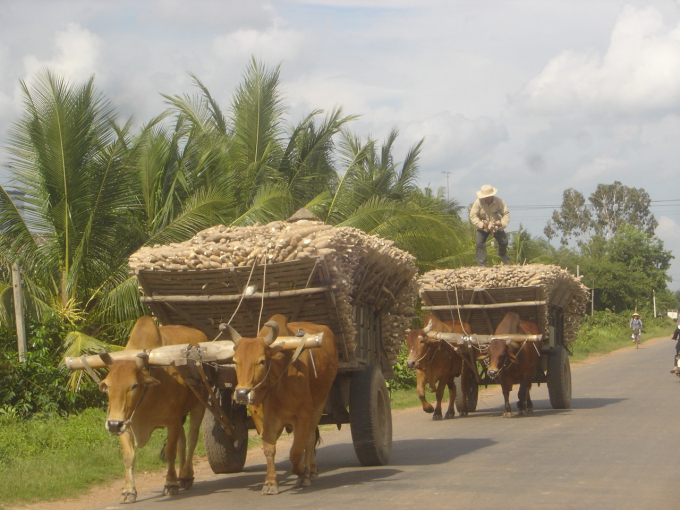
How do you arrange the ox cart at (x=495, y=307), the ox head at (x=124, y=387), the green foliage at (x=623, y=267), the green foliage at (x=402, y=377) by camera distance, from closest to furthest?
the ox head at (x=124, y=387) → the ox cart at (x=495, y=307) → the green foliage at (x=402, y=377) → the green foliage at (x=623, y=267)

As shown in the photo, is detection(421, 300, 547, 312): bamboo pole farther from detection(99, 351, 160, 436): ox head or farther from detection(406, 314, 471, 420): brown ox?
detection(99, 351, 160, 436): ox head

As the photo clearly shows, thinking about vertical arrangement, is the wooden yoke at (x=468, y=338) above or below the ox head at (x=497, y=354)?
above

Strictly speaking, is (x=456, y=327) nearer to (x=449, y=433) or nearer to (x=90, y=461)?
(x=449, y=433)

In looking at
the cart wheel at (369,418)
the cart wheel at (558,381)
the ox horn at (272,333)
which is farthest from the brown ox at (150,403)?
the cart wheel at (558,381)

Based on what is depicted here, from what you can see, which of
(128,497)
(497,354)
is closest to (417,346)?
(497,354)

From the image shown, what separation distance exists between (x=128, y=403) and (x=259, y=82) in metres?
12.8

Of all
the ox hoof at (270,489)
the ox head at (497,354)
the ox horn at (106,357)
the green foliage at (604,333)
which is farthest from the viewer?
the green foliage at (604,333)

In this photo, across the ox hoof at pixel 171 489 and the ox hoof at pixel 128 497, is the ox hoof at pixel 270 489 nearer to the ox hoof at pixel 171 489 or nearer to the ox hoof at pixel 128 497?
the ox hoof at pixel 171 489

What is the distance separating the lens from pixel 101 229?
13.5 m

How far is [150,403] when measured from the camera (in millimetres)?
6875

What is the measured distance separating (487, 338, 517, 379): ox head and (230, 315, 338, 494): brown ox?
16.9 ft

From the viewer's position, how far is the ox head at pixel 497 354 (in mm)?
12078

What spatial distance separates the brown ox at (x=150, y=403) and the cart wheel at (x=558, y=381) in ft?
24.5

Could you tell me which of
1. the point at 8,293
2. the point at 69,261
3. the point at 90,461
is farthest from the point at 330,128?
the point at 90,461
